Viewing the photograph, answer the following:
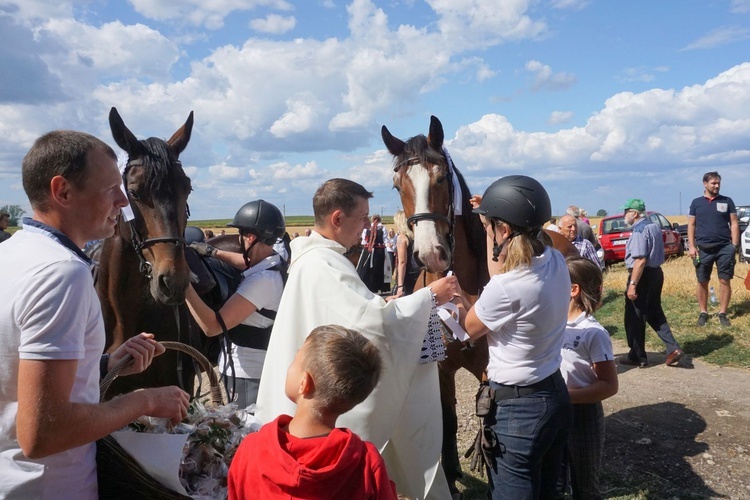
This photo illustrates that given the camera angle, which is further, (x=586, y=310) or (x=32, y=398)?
(x=586, y=310)

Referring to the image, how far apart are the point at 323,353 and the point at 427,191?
2433 mm

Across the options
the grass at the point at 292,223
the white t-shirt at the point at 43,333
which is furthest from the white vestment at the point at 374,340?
the grass at the point at 292,223

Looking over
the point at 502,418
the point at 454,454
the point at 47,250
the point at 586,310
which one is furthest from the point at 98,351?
the point at 454,454

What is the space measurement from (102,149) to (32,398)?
29.0 inches

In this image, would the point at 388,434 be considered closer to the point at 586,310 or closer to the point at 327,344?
the point at 327,344

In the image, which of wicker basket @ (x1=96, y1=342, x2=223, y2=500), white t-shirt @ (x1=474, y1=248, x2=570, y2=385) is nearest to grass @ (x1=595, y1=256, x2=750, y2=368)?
white t-shirt @ (x1=474, y1=248, x2=570, y2=385)

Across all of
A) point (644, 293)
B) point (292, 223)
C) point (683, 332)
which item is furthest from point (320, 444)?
point (292, 223)

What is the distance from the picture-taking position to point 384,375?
268cm

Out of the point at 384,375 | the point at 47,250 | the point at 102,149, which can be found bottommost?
the point at 384,375

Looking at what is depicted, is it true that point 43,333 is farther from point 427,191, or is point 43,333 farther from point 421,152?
point 421,152

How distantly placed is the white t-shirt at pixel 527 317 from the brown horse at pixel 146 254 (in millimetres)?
1934

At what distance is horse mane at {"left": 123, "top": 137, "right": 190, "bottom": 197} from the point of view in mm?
3615

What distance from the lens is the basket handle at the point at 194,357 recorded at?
1.87m

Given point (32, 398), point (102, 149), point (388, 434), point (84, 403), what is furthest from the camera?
point (388, 434)
